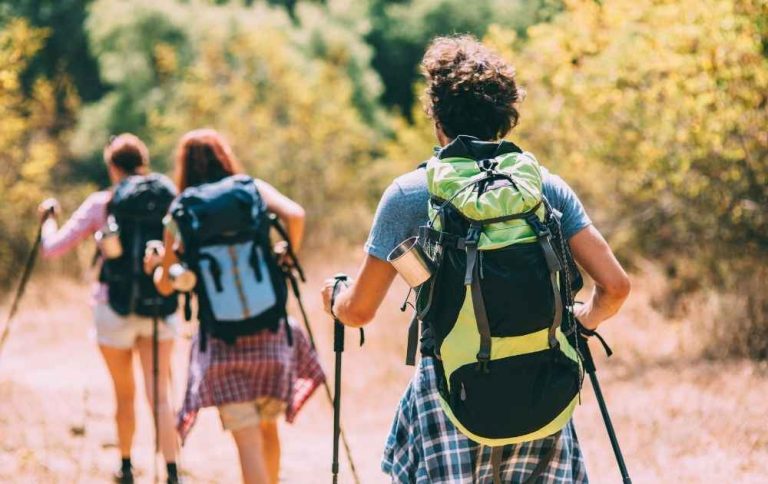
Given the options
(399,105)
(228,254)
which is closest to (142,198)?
(228,254)

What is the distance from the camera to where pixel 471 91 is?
2.62 metres

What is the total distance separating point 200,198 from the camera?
397 cm

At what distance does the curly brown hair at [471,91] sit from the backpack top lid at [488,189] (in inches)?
3.1

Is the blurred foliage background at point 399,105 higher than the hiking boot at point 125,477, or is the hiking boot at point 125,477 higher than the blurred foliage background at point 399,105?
the blurred foliage background at point 399,105

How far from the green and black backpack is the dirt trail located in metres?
2.90

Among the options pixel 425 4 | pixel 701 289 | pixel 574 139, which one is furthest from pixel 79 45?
pixel 701 289

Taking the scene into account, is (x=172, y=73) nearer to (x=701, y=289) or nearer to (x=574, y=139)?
(x=574, y=139)

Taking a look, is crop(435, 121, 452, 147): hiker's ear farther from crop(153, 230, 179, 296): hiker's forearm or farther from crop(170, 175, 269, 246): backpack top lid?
crop(153, 230, 179, 296): hiker's forearm

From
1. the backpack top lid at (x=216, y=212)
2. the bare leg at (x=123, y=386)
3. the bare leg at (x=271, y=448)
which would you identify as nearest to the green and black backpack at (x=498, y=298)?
the backpack top lid at (x=216, y=212)

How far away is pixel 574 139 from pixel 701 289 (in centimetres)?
204

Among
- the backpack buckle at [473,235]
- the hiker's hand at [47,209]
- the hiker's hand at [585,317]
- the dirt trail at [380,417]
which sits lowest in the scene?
the dirt trail at [380,417]

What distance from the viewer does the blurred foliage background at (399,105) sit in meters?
7.53

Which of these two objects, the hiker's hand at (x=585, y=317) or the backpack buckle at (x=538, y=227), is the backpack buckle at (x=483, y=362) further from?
the hiker's hand at (x=585, y=317)

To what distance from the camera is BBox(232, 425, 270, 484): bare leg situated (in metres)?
4.11
